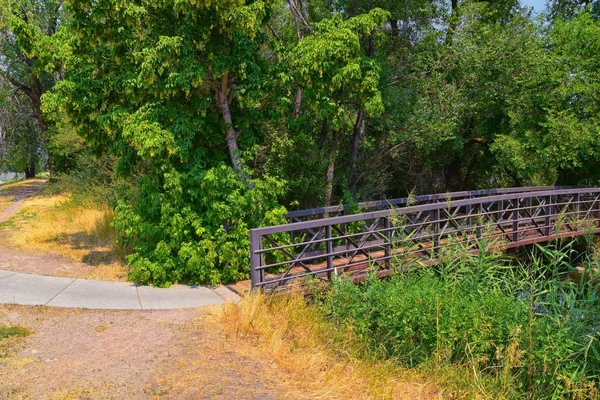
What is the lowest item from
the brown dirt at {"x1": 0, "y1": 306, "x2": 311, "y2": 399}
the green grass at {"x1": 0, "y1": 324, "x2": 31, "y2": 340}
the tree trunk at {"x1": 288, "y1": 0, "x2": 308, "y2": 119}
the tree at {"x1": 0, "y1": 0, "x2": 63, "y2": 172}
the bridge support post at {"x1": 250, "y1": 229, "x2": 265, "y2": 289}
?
the brown dirt at {"x1": 0, "y1": 306, "x2": 311, "y2": 399}

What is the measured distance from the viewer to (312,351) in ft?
19.6

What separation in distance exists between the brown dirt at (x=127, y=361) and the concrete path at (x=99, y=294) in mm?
469

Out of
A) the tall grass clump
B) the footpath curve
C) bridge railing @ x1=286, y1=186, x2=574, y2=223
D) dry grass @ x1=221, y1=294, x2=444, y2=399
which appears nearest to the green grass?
the footpath curve

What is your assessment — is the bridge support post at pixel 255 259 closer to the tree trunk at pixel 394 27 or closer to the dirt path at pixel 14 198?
the tree trunk at pixel 394 27

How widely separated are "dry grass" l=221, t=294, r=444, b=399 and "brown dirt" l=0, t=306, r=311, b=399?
0.68ft

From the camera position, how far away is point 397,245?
972cm

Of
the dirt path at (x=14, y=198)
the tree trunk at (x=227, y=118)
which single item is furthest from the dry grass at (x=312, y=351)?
the dirt path at (x=14, y=198)

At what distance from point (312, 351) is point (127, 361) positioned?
2156 millimetres

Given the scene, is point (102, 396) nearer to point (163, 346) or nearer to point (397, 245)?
point (163, 346)

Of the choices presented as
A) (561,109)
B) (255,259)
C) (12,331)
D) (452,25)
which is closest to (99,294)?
(12,331)

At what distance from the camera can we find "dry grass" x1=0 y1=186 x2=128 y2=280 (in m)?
10.4

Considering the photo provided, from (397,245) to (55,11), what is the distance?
21406 millimetres

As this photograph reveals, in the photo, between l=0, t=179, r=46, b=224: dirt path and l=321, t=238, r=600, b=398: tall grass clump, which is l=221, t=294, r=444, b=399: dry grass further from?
l=0, t=179, r=46, b=224: dirt path

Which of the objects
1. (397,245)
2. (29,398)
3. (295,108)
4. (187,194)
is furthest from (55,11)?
(29,398)
